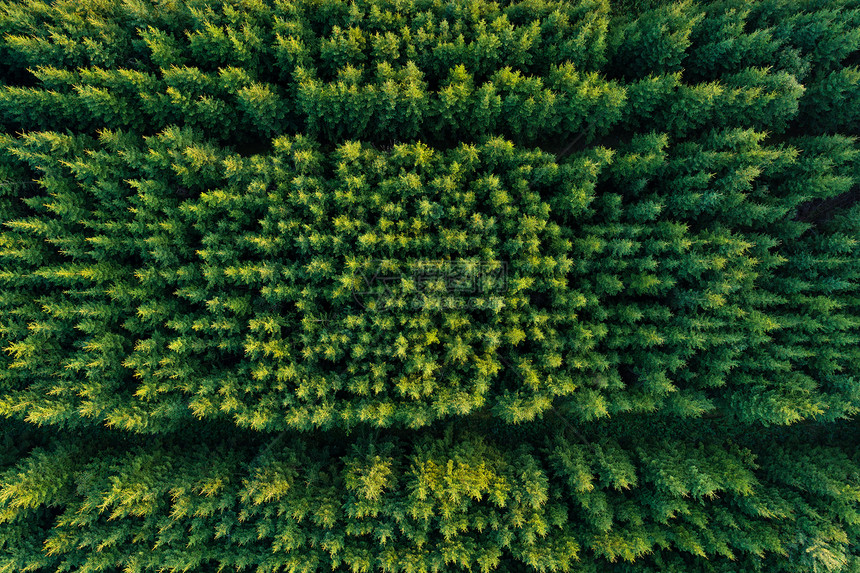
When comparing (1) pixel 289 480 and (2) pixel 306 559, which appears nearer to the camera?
(2) pixel 306 559

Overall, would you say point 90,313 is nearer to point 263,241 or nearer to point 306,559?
point 263,241

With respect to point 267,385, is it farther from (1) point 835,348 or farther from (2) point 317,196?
(1) point 835,348

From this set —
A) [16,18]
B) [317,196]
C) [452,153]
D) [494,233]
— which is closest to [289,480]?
[317,196]

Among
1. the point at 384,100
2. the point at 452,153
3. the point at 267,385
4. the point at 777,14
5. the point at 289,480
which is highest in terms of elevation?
the point at 777,14

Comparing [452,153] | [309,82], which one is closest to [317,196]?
[309,82]

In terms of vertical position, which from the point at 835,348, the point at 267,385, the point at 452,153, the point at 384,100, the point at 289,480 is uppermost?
the point at 384,100

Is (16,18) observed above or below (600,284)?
above
